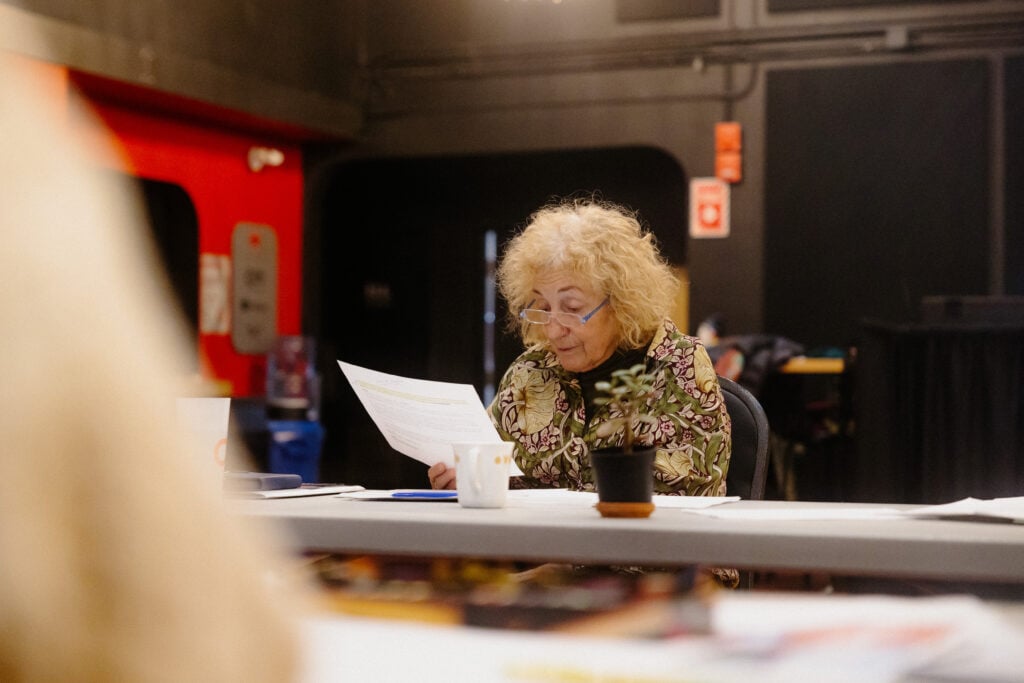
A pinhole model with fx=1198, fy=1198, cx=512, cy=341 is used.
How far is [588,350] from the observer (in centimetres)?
260

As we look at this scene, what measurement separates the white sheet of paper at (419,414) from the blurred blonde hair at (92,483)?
59.2 inches

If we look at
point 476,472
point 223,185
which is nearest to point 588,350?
point 476,472

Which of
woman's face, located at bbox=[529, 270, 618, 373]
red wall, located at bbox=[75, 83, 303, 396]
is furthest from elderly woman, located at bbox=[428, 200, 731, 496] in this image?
red wall, located at bbox=[75, 83, 303, 396]

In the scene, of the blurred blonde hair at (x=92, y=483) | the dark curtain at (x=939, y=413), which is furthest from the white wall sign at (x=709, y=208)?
the blurred blonde hair at (x=92, y=483)

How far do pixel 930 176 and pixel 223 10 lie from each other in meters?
4.04

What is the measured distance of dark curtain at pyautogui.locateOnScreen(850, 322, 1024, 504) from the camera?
4016mm

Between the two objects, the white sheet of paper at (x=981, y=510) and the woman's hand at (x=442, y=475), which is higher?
the white sheet of paper at (x=981, y=510)

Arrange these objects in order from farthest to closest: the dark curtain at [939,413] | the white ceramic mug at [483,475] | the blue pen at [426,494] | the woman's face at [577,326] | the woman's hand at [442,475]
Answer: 1. the dark curtain at [939,413]
2. the woman's face at [577,326]
3. the woman's hand at [442,475]
4. the blue pen at [426,494]
5. the white ceramic mug at [483,475]

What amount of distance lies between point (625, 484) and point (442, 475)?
2.00 ft

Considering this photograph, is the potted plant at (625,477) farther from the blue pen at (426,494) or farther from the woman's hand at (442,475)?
the woman's hand at (442,475)

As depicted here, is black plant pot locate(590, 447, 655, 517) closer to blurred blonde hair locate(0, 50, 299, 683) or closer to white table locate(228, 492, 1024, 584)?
white table locate(228, 492, 1024, 584)

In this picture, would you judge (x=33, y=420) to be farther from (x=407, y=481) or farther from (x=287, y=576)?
(x=407, y=481)

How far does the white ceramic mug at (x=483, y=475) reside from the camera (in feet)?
5.80

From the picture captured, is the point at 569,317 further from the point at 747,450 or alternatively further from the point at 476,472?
the point at 476,472
